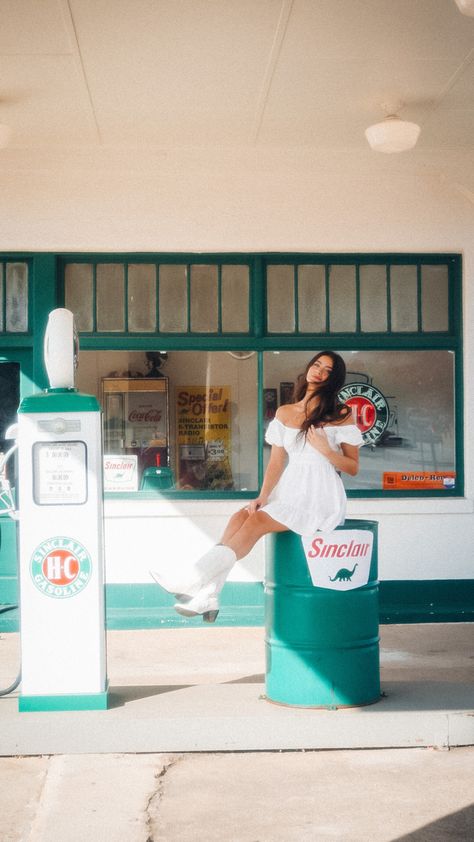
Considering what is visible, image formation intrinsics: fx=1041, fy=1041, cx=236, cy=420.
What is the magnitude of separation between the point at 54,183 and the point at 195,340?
5.53ft

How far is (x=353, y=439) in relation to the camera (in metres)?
5.89

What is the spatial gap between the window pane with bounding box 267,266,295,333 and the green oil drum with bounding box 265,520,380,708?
320cm

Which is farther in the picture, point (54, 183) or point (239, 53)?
point (54, 183)

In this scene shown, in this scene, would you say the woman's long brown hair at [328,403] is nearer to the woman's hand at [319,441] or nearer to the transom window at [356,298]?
the woman's hand at [319,441]

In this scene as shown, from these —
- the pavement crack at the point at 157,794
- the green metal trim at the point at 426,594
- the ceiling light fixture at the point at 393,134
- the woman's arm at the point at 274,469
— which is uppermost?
the ceiling light fixture at the point at 393,134

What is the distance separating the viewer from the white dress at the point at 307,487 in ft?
18.4

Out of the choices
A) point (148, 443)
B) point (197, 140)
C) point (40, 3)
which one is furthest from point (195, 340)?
point (40, 3)

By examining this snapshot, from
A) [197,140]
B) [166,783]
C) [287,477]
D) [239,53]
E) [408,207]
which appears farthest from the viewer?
[408,207]

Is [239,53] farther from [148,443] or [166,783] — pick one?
[166,783]

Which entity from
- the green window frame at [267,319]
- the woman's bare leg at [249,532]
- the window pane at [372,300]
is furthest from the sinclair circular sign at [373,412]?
the woman's bare leg at [249,532]

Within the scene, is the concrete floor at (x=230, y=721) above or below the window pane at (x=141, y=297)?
below

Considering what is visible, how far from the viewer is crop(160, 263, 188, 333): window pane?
8.49m

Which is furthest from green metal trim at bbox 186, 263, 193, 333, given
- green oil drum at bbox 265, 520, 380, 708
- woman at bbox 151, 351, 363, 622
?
green oil drum at bbox 265, 520, 380, 708

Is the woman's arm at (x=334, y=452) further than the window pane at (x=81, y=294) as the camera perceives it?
No
